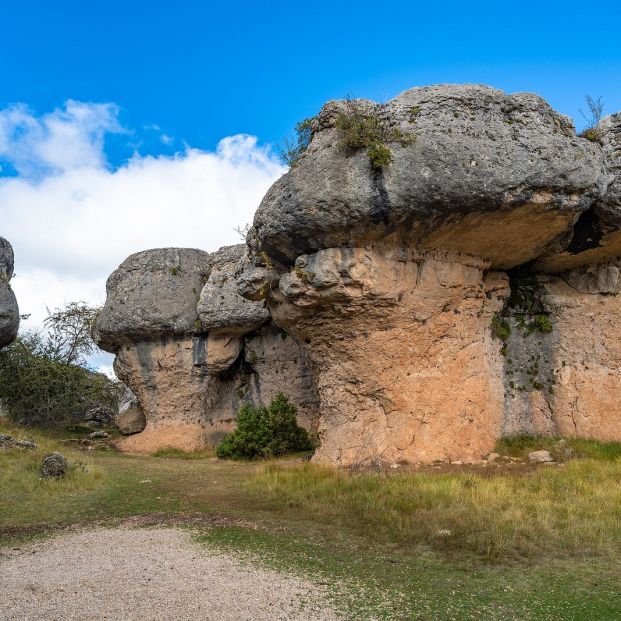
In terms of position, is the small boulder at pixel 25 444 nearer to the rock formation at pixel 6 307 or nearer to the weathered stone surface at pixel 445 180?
the rock formation at pixel 6 307

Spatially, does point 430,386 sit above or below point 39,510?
above

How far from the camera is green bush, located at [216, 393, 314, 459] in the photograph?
1453 centimetres

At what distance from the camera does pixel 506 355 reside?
14148 millimetres

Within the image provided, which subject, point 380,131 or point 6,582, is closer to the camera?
point 6,582

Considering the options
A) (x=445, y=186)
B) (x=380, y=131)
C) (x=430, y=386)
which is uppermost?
(x=380, y=131)

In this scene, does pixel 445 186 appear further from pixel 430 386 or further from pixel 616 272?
pixel 616 272

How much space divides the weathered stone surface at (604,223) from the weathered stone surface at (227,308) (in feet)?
26.6

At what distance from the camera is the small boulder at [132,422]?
2005 centimetres

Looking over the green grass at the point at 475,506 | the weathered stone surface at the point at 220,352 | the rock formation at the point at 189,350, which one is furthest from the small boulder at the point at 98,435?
the green grass at the point at 475,506

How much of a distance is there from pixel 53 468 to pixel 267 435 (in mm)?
5365

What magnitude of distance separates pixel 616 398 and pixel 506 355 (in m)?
2.53

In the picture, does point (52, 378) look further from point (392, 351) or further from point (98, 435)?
point (392, 351)

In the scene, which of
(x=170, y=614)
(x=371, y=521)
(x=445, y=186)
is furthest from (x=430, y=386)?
(x=170, y=614)

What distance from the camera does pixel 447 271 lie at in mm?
12523
